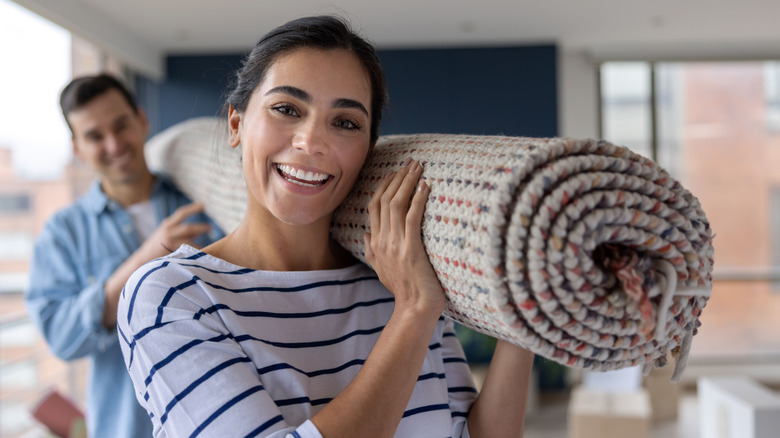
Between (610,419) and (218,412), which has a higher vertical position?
(218,412)

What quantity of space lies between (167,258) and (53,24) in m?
3.80

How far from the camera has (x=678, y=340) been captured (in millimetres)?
761

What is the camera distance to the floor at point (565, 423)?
482 cm

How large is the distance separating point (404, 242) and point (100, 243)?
1462 millimetres

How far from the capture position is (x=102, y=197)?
1994 mm

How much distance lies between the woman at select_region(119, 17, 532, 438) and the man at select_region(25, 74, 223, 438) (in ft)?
3.05

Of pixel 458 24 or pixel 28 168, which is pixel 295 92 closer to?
pixel 458 24

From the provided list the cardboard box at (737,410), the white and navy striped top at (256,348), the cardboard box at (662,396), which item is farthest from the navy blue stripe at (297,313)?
the cardboard box at (662,396)

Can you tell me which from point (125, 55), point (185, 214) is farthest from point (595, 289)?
point (125, 55)

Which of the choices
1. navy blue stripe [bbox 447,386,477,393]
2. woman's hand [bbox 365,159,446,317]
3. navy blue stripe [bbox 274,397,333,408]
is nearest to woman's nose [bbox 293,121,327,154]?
woman's hand [bbox 365,159,446,317]

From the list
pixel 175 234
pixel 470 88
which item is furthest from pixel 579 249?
pixel 470 88

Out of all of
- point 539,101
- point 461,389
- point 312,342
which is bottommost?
point 461,389

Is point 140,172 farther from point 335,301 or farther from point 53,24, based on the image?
point 53,24

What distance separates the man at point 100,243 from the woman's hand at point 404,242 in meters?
1.10
